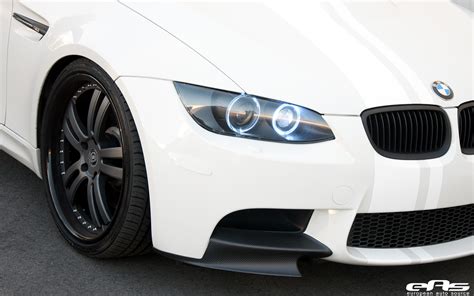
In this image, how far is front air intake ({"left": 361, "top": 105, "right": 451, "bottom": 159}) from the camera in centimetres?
286

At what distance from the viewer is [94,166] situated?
3.32 meters

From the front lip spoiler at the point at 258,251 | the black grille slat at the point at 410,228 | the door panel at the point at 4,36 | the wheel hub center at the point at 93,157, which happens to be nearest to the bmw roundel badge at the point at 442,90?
the black grille slat at the point at 410,228

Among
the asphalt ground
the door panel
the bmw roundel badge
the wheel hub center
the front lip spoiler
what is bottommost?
the asphalt ground

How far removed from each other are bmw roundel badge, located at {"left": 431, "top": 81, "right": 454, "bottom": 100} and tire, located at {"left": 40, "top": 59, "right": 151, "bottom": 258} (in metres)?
1.17

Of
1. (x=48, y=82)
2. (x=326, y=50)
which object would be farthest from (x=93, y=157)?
(x=326, y=50)

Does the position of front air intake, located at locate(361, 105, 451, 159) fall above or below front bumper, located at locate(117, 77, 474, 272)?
above

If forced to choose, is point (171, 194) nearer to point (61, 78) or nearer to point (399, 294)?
point (61, 78)

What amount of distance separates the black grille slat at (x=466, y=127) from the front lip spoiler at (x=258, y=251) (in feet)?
2.34

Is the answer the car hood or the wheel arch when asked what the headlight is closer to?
the car hood

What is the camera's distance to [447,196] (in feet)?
9.65

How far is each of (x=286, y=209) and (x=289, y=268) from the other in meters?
0.25
